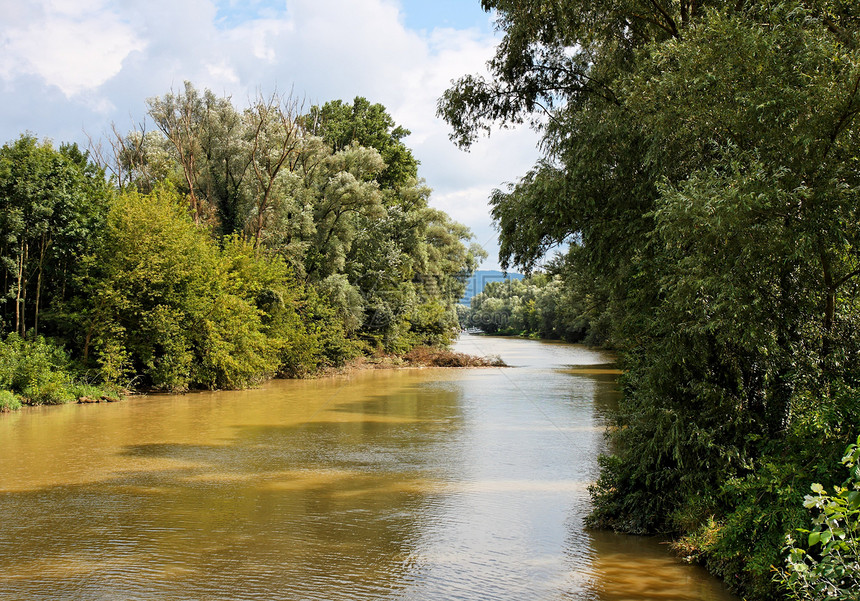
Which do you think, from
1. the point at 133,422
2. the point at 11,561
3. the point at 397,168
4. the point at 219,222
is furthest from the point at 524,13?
the point at 397,168

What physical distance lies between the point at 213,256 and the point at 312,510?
688 inches

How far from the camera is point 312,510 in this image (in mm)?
9586

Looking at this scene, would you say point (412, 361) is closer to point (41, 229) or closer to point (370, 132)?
point (370, 132)

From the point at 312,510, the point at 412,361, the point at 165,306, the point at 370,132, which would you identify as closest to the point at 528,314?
the point at 370,132

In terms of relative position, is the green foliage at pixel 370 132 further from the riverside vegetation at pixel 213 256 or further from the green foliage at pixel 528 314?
the green foliage at pixel 528 314

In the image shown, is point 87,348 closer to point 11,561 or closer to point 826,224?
point 11,561

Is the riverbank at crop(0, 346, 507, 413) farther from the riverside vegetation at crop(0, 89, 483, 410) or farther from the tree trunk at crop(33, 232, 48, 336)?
the tree trunk at crop(33, 232, 48, 336)

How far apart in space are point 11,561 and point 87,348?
16.1 m

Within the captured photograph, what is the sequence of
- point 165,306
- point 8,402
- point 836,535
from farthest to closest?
point 165,306, point 8,402, point 836,535

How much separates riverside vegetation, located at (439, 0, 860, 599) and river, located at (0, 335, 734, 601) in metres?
0.98

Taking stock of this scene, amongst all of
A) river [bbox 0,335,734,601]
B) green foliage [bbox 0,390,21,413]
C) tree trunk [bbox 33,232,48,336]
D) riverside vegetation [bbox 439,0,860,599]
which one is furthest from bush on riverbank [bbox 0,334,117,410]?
riverside vegetation [bbox 439,0,860,599]

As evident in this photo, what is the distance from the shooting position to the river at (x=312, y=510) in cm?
682

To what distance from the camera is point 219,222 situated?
32656 mm

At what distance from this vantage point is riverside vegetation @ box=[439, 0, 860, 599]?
5938 millimetres
